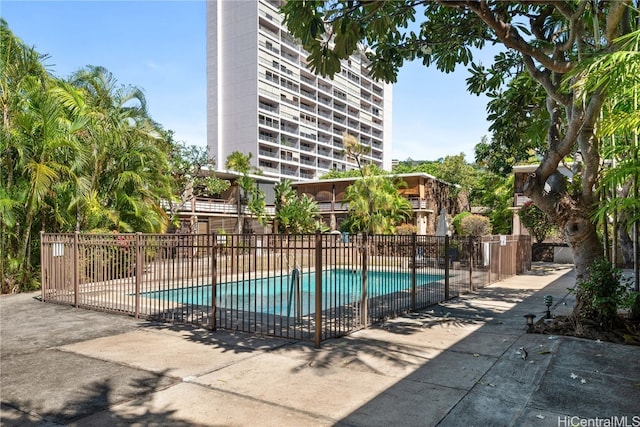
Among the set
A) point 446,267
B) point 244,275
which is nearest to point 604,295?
point 446,267

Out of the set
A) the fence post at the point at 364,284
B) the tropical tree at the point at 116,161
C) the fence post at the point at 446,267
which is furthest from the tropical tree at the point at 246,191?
the fence post at the point at 364,284

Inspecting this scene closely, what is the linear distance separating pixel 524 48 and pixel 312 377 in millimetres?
6081

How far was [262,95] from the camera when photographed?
61.1 m

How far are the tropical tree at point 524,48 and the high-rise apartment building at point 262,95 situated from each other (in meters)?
50.9

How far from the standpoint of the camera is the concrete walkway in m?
4.03

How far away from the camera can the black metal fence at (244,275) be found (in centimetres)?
746

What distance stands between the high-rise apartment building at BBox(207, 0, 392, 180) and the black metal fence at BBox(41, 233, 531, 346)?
162ft

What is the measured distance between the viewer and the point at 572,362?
18.2 ft

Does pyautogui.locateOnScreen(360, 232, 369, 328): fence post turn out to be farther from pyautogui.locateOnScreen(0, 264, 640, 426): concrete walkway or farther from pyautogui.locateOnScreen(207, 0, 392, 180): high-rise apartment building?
pyautogui.locateOnScreen(207, 0, 392, 180): high-rise apartment building

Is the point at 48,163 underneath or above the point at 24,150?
underneath

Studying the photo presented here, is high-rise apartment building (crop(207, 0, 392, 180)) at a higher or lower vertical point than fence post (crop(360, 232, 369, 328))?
higher

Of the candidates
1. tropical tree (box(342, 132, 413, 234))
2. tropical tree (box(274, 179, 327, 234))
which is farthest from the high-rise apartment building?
tropical tree (box(342, 132, 413, 234))

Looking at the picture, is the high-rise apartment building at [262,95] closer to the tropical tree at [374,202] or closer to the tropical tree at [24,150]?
the tropical tree at [374,202]

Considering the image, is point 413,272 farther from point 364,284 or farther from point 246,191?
point 246,191
